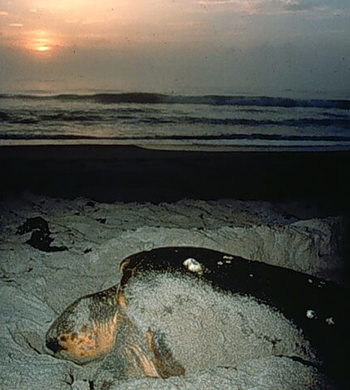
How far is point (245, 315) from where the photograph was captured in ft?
5.05

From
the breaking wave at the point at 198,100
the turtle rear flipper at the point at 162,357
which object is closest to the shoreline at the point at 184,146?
the breaking wave at the point at 198,100

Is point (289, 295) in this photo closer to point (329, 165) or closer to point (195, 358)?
point (195, 358)

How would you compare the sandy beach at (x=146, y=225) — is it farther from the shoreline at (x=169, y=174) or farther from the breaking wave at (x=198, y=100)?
the breaking wave at (x=198, y=100)

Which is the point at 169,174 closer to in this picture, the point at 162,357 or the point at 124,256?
the point at 124,256

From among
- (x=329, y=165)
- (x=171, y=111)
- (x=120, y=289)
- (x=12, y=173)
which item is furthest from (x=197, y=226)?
(x=171, y=111)

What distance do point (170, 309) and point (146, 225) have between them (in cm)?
142

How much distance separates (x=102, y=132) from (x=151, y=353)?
4602 millimetres

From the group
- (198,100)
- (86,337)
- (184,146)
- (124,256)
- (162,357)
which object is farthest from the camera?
(198,100)

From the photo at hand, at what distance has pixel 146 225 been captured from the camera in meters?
2.99

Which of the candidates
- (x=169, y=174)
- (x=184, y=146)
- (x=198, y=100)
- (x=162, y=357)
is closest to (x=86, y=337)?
(x=162, y=357)

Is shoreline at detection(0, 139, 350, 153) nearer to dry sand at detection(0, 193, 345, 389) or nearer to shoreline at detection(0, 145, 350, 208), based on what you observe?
shoreline at detection(0, 145, 350, 208)

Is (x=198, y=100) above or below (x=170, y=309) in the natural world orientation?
above

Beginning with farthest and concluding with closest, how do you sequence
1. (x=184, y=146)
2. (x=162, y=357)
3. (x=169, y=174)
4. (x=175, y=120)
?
(x=175, y=120) → (x=184, y=146) → (x=169, y=174) → (x=162, y=357)

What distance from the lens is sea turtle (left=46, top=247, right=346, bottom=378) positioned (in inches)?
58.7
